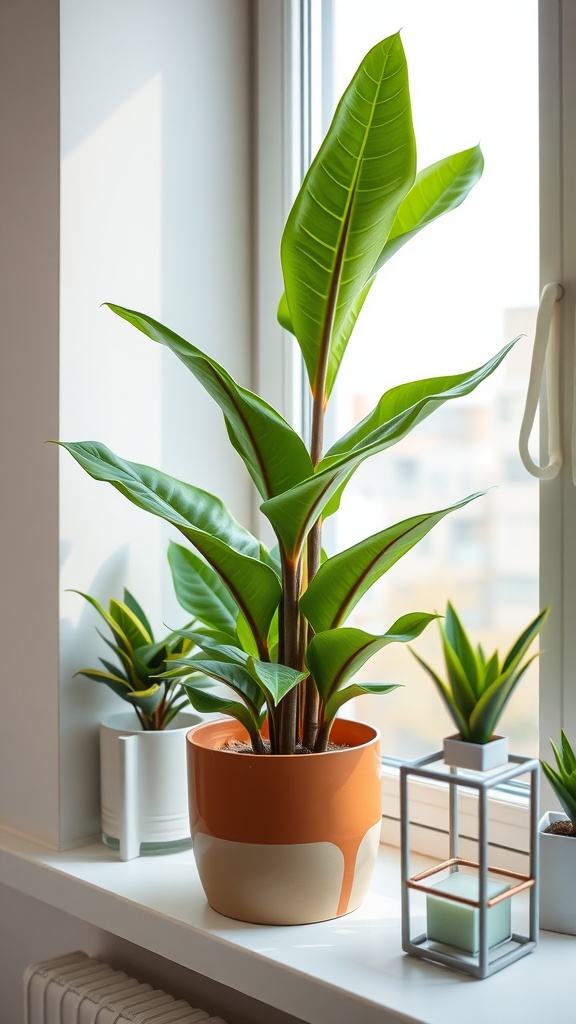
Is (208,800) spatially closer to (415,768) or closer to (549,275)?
(415,768)

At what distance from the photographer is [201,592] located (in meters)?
1.30

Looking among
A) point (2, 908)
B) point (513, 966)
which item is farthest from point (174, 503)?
point (2, 908)

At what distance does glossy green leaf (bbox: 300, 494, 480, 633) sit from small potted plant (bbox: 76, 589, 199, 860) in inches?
12.1

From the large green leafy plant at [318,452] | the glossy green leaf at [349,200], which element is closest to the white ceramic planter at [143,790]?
the large green leafy plant at [318,452]

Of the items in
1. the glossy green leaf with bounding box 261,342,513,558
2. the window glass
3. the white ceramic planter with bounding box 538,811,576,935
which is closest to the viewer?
the glossy green leaf with bounding box 261,342,513,558

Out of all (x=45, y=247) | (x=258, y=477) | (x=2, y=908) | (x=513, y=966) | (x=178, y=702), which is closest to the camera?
(x=513, y=966)

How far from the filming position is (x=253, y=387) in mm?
1583

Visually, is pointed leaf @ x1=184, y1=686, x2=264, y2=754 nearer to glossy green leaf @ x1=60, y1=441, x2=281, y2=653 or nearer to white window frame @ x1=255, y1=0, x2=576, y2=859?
glossy green leaf @ x1=60, y1=441, x2=281, y2=653

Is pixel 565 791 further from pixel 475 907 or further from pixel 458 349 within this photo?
pixel 458 349

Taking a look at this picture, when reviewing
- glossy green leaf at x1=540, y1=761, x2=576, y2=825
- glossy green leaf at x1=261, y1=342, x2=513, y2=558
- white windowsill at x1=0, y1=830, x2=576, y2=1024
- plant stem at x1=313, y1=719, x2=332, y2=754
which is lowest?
white windowsill at x1=0, y1=830, x2=576, y2=1024

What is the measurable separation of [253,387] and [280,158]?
37 centimetres

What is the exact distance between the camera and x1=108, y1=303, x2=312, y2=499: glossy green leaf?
3.20ft

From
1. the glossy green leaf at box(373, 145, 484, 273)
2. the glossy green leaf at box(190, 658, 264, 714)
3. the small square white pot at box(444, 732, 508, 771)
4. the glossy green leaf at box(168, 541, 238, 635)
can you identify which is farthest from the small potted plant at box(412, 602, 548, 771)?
the glossy green leaf at box(373, 145, 484, 273)

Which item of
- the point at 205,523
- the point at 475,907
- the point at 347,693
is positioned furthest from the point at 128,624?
the point at 475,907
